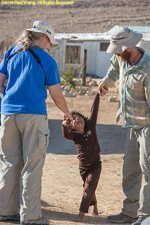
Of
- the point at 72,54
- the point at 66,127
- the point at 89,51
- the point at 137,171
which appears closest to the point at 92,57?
the point at 89,51

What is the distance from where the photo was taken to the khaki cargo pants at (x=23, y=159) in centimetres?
388

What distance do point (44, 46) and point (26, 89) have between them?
46 centimetres

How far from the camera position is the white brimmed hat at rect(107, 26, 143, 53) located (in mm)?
4023

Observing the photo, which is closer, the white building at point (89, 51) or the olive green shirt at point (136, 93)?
the olive green shirt at point (136, 93)

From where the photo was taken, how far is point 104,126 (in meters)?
10.9

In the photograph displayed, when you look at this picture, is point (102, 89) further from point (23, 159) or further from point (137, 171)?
point (23, 159)

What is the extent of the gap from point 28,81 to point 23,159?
0.76m

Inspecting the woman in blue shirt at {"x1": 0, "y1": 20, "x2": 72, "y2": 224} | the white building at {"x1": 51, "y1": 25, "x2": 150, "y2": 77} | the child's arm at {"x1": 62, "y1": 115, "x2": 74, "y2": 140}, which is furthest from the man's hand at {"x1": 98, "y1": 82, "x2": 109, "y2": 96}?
the white building at {"x1": 51, "y1": 25, "x2": 150, "y2": 77}

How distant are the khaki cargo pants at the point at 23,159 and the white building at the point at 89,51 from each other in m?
20.4

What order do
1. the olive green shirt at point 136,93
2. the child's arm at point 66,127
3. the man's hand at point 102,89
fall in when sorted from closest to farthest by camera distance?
the olive green shirt at point 136,93 < the child's arm at point 66,127 < the man's hand at point 102,89

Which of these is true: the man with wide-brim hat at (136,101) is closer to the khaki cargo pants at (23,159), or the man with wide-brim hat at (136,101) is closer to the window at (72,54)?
the khaki cargo pants at (23,159)

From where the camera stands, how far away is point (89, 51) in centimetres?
2627

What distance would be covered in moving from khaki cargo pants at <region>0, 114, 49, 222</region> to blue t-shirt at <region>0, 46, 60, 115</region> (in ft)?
0.28

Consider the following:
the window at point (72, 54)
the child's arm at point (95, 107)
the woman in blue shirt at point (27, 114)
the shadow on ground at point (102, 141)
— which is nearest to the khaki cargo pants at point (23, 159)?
the woman in blue shirt at point (27, 114)
